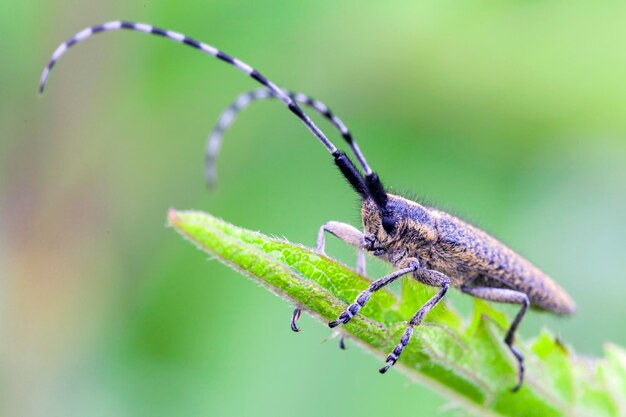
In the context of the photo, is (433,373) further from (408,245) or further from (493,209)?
(493,209)

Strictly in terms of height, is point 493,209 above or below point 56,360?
above

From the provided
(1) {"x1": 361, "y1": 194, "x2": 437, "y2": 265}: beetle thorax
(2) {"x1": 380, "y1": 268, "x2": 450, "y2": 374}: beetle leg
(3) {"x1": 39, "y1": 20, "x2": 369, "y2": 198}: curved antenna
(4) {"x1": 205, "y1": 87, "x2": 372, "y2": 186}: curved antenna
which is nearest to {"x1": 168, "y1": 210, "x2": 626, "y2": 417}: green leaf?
(2) {"x1": 380, "y1": 268, "x2": 450, "y2": 374}: beetle leg

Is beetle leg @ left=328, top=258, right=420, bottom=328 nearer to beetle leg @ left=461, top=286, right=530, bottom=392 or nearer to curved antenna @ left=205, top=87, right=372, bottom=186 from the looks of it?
beetle leg @ left=461, top=286, right=530, bottom=392

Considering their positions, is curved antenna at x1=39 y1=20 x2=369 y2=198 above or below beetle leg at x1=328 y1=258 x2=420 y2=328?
above

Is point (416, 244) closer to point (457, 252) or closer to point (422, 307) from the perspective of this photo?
point (457, 252)

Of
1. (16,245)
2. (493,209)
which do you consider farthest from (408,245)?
(16,245)

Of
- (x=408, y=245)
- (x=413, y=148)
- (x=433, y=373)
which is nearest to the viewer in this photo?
(x=433, y=373)

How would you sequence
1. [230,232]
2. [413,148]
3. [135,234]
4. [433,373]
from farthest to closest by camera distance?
[413,148]
[135,234]
[433,373]
[230,232]
